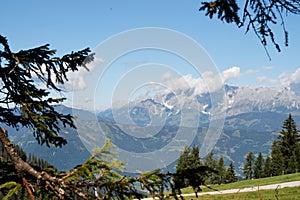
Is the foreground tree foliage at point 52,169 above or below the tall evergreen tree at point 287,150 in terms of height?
below

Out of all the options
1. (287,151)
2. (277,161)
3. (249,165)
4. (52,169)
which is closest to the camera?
(52,169)

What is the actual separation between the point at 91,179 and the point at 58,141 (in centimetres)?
223

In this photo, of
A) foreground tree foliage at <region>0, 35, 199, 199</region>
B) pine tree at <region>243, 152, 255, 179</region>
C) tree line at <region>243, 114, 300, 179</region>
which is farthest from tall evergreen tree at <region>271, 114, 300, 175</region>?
foreground tree foliage at <region>0, 35, 199, 199</region>

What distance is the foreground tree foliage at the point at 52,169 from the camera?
143 inches

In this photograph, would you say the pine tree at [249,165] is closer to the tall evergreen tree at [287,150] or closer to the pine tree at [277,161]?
the pine tree at [277,161]

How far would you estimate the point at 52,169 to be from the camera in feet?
13.6

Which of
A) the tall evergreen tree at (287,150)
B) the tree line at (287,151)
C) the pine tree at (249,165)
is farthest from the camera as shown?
the pine tree at (249,165)

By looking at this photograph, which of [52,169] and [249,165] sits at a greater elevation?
[249,165]

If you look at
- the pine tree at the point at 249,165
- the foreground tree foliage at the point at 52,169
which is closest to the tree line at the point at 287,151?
the pine tree at the point at 249,165

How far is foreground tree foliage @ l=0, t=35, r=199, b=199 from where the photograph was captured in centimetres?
364

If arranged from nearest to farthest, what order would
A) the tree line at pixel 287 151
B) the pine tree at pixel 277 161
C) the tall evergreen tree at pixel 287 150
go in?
1. the tree line at pixel 287 151
2. the tall evergreen tree at pixel 287 150
3. the pine tree at pixel 277 161

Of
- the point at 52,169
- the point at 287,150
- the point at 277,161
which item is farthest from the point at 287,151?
the point at 52,169

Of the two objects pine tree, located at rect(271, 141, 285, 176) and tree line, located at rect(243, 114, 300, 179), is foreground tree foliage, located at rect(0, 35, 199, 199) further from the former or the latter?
pine tree, located at rect(271, 141, 285, 176)

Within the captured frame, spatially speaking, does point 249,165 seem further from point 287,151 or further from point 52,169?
point 52,169
